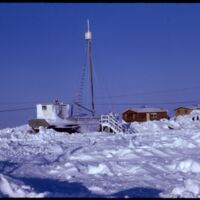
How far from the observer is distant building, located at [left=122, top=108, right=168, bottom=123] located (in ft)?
169

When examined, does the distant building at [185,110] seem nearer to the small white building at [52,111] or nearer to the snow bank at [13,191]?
the small white building at [52,111]

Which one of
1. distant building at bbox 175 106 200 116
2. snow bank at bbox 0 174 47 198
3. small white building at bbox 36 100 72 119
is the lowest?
distant building at bbox 175 106 200 116

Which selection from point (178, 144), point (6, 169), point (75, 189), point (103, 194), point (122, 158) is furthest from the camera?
point (178, 144)

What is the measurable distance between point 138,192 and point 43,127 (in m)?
20.4

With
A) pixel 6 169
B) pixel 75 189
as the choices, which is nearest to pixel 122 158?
pixel 6 169

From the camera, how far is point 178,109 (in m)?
61.6

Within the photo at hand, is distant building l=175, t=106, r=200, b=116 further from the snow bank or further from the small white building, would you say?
the snow bank

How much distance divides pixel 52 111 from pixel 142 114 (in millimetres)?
24800

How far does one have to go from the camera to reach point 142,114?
169 ft

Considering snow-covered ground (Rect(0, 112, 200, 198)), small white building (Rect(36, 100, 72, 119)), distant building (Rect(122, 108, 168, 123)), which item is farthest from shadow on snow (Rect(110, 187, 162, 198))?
distant building (Rect(122, 108, 168, 123))

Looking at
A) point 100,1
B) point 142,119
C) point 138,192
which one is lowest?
point 142,119

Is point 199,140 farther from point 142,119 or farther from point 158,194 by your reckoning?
point 142,119

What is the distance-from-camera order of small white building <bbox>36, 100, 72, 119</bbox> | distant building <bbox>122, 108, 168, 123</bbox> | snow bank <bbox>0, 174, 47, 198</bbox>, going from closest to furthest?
snow bank <bbox>0, 174, 47, 198</bbox> → small white building <bbox>36, 100, 72, 119</bbox> → distant building <bbox>122, 108, 168, 123</bbox>

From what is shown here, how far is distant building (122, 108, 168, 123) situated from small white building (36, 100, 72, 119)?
76.7ft
